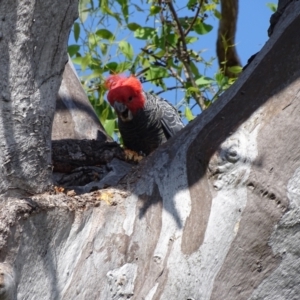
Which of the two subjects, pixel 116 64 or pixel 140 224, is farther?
pixel 116 64

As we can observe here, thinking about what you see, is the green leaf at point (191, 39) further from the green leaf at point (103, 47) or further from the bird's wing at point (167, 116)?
the bird's wing at point (167, 116)

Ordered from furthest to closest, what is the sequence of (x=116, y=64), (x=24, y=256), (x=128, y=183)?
(x=116, y=64) < (x=128, y=183) < (x=24, y=256)

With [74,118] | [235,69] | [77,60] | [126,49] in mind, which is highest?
[77,60]

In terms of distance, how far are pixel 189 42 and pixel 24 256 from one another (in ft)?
8.88

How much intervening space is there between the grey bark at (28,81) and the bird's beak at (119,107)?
9.45 feet

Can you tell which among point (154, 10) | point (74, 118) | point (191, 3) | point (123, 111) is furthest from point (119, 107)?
point (74, 118)

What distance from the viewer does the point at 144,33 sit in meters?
4.15

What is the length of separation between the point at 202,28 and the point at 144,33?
12.9 inches

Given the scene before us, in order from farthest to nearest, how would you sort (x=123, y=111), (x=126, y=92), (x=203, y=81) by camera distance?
(x=123, y=111)
(x=126, y=92)
(x=203, y=81)

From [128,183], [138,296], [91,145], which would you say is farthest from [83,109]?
[138,296]

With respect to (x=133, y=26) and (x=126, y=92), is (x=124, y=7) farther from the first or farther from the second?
(x=126, y=92)

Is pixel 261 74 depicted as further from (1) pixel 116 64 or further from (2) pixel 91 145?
(1) pixel 116 64

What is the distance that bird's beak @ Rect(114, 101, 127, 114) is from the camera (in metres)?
4.91

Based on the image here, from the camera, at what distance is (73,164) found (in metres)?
2.74
